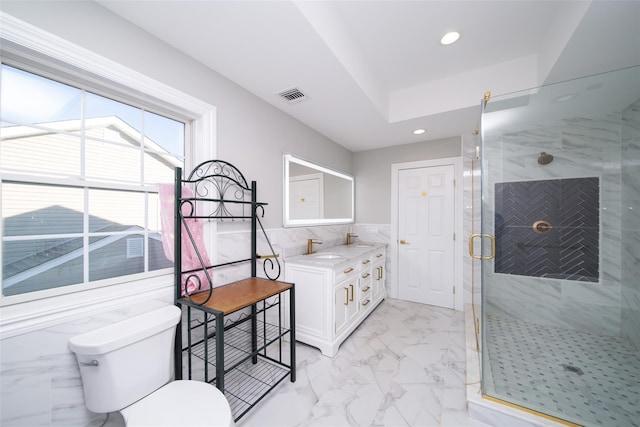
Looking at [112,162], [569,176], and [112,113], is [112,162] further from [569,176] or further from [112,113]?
[569,176]

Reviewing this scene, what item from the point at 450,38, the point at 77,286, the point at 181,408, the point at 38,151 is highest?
the point at 450,38

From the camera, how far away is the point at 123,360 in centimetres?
105

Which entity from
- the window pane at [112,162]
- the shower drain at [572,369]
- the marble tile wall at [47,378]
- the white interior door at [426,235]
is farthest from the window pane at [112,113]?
the shower drain at [572,369]

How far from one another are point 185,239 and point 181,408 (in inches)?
35.3

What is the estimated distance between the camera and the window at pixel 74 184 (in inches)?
40.0

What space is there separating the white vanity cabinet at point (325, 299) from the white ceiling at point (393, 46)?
5.15 feet

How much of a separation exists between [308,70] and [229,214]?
4.10 ft

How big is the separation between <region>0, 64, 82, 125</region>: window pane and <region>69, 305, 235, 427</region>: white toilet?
1.05m

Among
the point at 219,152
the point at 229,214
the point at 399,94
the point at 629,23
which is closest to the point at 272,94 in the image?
the point at 219,152

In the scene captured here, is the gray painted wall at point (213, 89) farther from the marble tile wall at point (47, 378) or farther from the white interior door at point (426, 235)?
the white interior door at point (426, 235)

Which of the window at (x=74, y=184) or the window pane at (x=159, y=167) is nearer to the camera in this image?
the window at (x=74, y=184)

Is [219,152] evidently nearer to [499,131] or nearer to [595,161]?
[499,131]

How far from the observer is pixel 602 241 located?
2.10m

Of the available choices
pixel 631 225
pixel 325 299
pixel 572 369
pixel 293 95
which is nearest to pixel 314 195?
pixel 293 95
